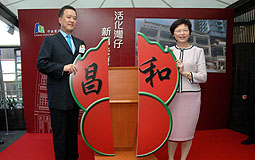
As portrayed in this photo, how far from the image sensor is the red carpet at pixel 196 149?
99.7 inches

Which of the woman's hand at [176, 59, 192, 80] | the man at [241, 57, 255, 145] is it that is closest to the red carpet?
the man at [241, 57, 255, 145]

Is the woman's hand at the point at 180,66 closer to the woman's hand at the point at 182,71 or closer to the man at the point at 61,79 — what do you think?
the woman's hand at the point at 182,71

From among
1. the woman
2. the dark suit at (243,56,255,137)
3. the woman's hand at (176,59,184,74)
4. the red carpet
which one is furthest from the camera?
the dark suit at (243,56,255,137)

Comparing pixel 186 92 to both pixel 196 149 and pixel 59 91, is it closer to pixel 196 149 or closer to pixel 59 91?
pixel 59 91

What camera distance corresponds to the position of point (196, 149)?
2805 millimetres

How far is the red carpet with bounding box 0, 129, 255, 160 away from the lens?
8.30 feet

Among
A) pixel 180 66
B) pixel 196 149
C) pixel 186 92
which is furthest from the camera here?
pixel 196 149

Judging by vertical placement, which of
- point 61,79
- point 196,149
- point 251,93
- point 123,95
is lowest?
point 196,149

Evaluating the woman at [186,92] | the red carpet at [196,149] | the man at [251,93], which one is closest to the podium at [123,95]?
the woman at [186,92]

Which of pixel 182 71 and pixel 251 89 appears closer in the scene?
pixel 182 71

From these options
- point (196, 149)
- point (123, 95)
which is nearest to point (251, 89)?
point (196, 149)

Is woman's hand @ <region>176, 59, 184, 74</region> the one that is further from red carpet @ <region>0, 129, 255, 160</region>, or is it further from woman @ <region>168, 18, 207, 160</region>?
red carpet @ <region>0, 129, 255, 160</region>

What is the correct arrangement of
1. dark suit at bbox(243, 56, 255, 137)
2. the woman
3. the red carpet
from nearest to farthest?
1. the woman
2. the red carpet
3. dark suit at bbox(243, 56, 255, 137)

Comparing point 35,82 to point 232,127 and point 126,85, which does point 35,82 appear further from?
point 232,127
